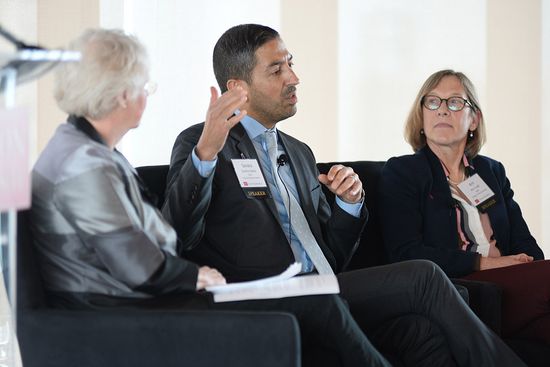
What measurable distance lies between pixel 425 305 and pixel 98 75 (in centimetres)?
123

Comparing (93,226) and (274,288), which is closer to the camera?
(93,226)

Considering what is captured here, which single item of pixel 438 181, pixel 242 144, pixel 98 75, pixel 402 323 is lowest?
pixel 402 323

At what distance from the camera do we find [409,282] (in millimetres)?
2715

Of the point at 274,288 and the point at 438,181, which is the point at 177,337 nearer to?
the point at 274,288

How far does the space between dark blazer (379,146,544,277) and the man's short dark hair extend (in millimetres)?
720

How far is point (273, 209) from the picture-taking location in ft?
9.74

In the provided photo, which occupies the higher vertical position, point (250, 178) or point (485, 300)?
point (250, 178)

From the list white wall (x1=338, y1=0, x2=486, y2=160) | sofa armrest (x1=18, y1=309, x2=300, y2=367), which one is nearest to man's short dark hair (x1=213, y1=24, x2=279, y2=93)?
sofa armrest (x1=18, y1=309, x2=300, y2=367)

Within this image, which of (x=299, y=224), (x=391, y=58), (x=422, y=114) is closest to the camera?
(x=299, y=224)

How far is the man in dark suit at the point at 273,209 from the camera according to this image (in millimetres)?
2670

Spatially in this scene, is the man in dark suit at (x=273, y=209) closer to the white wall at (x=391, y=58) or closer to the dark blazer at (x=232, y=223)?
the dark blazer at (x=232, y=223)

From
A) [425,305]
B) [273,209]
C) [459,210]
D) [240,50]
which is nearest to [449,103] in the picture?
[459,210]

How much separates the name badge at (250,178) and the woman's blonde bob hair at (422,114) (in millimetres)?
950

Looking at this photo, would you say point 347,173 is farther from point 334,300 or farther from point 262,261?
point 334,300
